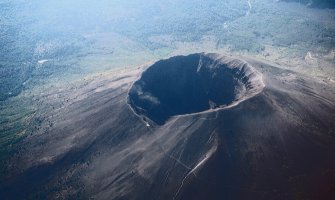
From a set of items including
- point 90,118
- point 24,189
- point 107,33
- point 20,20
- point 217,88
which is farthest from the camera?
point 20,20

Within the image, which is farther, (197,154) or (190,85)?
(190,85)

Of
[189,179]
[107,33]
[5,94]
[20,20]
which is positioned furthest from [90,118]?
[20,20]

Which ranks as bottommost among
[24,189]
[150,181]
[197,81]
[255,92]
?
[24,189]

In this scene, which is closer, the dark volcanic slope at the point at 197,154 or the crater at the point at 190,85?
the dark volcanic slope at the point at 197,154

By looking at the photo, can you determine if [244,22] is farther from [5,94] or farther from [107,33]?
[5,94]
